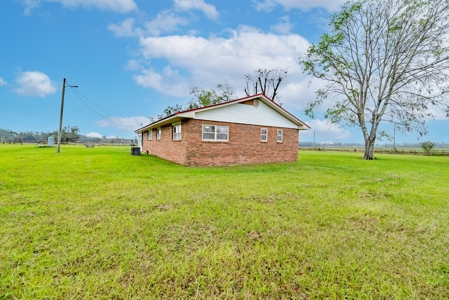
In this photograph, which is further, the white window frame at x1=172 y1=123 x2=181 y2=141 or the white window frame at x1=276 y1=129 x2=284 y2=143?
the white window frame at x1=276 y1=129 x2=284 y2=143

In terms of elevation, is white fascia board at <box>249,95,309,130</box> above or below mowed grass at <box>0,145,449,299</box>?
above

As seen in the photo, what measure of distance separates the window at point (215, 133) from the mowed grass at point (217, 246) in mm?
6677

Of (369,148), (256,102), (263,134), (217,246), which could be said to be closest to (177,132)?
(256,102)

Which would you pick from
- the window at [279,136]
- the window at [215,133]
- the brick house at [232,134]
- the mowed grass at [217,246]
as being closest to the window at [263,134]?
the brick house at [232,134]

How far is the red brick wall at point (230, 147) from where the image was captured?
11734 millimetres

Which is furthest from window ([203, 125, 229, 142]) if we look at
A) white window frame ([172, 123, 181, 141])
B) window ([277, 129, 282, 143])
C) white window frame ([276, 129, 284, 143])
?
window ([277, 129, 282, 143])

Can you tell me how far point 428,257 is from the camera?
2.97m

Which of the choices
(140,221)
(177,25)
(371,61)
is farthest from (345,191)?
(371,61)

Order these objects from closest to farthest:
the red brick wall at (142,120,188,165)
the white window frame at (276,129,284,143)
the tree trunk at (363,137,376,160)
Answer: the red brick wall at (142,120,188,165) → the white window frame at (276,129,284,143) → the tree trunk at (363,137,376,160)

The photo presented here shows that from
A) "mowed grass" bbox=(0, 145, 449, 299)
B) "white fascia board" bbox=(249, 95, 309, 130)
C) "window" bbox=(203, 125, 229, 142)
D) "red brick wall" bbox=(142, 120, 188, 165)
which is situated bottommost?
"mowed grass" bbox=(0, 145, 449, 299)

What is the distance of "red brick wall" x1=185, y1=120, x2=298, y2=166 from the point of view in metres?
11.8

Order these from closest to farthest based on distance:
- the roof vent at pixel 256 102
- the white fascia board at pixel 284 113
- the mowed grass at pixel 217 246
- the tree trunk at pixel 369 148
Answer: the mowed grass at pixel 217 246
the roof vent at pixel 256 102
the white fascia board at pixel 284 113
the tree trunk at pixel 369 148

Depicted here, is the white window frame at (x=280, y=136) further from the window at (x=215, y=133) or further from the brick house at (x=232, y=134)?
the window at (x=215, y=133)

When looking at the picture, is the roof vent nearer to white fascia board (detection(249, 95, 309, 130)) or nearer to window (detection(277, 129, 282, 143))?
white fascia board (detection(249, 95, 309, 130))
